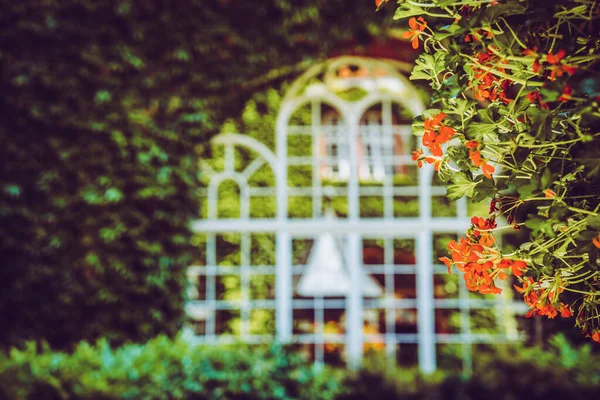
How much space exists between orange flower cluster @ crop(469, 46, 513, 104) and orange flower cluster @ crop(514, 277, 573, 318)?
0.45 meters

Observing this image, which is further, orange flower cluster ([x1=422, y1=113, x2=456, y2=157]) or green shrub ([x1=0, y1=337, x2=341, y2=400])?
green shrub ([x1=0, y1=337, x2=341, y2=400])

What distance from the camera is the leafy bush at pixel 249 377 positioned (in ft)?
12.0

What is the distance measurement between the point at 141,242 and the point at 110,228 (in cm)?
29

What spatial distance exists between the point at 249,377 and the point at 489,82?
2.94 metres

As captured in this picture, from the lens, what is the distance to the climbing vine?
1.10m

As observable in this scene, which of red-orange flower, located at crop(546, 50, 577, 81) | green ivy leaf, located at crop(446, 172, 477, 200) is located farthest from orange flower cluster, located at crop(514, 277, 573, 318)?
red-orange flower, located at crop(546, 50, 577, 81)

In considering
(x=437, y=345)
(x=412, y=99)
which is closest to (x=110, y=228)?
(x=412, y=99)

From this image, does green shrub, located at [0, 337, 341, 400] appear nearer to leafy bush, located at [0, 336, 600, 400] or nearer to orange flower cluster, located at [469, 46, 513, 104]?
leafy bush, located at [0, 336, 600, 400]

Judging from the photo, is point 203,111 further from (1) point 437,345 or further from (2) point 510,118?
(2) point 510,118

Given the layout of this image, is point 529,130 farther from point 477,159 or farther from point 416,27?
point 416,27

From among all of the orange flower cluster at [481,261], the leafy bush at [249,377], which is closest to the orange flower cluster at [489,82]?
the orange flower cluster at [481,261]

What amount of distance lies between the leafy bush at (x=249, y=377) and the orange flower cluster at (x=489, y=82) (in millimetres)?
2806

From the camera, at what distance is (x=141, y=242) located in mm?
4953

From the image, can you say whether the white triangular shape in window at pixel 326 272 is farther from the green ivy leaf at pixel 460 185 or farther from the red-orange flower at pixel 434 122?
Result: the red-orange flower at pixel 434 122
